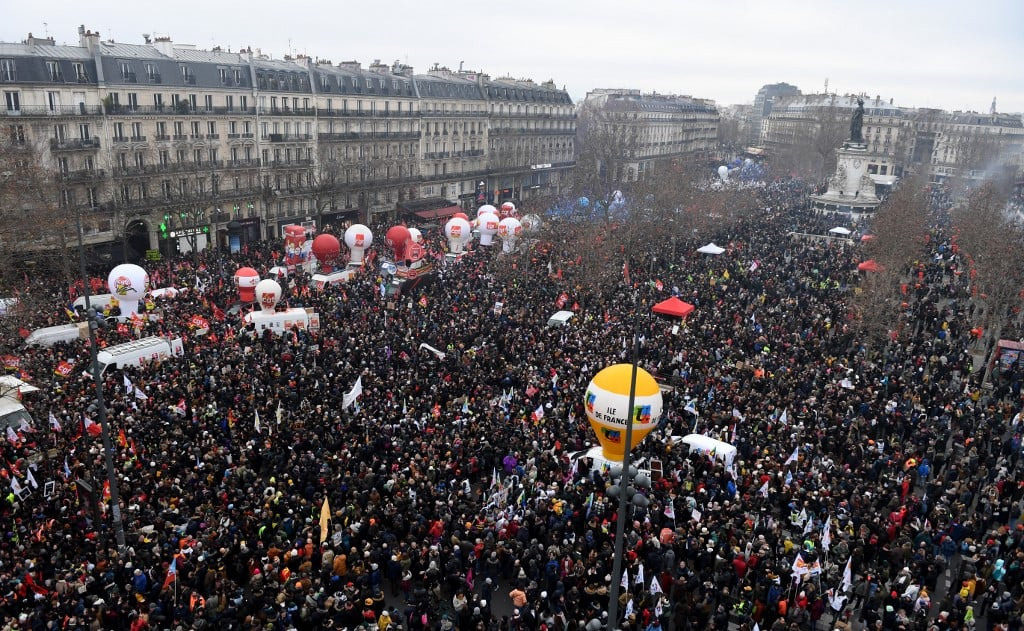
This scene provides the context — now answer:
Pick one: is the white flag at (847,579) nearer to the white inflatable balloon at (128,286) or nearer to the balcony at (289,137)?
the white inflatable balloon at (128,286)

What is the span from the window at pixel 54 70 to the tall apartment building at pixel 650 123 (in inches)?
2139

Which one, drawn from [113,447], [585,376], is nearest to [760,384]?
[585,376]

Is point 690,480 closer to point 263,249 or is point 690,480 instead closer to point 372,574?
point 372,574

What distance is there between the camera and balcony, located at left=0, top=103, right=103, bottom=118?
39.5 meters

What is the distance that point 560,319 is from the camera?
32.3 m

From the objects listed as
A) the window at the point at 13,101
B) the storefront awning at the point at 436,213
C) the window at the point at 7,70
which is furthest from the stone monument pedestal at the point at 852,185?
the window at the point at 7,70

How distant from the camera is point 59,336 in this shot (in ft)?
92.2

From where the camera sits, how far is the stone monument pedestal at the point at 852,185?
6500cm

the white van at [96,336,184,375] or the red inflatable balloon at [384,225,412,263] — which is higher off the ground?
the red inflatable balloon at [384,225,412,263]

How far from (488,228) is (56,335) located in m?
27.0

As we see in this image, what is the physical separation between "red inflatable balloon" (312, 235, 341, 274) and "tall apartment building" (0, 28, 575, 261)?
922 centimetres

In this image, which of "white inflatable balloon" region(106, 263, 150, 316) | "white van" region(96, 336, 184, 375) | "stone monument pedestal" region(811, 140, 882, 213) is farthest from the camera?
"stone monument pedestal" region(811, 140, 882, 213)

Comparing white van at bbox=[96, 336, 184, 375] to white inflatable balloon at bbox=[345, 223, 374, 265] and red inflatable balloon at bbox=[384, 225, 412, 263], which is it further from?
red inflatable balloon at bbox=[384, 225, 412, 263]

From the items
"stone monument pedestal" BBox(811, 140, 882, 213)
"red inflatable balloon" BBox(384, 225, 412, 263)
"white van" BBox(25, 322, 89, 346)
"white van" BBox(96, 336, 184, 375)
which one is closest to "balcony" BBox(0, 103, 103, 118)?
"white van" BBox(25, 322, 89, 346)
